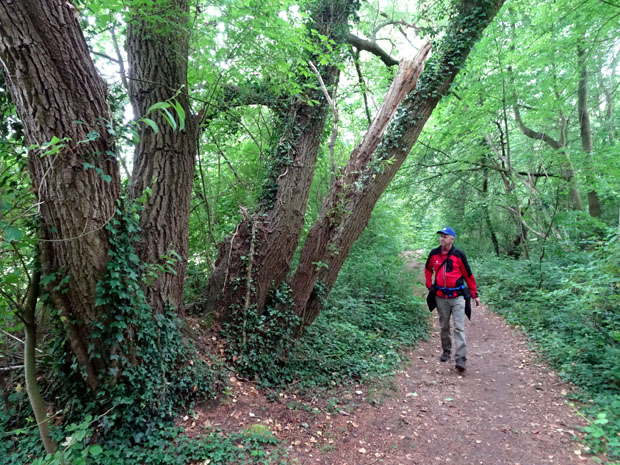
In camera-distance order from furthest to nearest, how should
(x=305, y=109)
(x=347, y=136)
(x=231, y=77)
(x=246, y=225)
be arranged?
(x=347, y=136) → (x=305, y=109) → (x=246, y=225) → (x=231, y=77)

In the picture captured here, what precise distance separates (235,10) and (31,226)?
103 inches

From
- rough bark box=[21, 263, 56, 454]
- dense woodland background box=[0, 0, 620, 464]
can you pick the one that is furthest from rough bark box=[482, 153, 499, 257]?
rough bark box=[21, 263, 56, 454]

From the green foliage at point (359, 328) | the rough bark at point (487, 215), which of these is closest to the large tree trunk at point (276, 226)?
the green foliage at point (359, 328)

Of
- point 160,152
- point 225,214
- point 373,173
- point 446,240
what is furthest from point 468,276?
point 160,152

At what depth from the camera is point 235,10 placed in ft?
10.6

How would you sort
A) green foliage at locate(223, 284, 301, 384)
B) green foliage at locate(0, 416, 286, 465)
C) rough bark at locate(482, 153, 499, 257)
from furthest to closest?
rough bark at locate(482, 153, 499, 257), green foliage at locate(223, 284, 301, 384), green foliage at locate(0, 416, 286, 465)

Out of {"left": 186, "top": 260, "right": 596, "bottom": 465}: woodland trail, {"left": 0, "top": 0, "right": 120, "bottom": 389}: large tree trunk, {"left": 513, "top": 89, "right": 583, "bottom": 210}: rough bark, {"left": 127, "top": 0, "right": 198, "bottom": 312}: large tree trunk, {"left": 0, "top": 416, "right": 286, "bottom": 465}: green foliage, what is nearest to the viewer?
{"left": 0, "top": 0, "right": 120, "bottom": 389}: large tree trunk

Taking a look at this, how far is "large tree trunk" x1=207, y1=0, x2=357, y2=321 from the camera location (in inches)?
168

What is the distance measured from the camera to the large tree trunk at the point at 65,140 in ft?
6.64

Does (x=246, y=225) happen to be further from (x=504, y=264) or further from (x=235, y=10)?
(x=504, y=264)

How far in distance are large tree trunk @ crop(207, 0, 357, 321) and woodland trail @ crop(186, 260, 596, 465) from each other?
1.09 m

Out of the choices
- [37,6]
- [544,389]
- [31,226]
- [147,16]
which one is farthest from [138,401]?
[544,389]

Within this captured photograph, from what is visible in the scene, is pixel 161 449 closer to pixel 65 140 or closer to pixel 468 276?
pixel 65 140

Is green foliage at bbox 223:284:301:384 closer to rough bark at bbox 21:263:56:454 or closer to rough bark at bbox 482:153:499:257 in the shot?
rough bark at bbox 21:263:56:454
